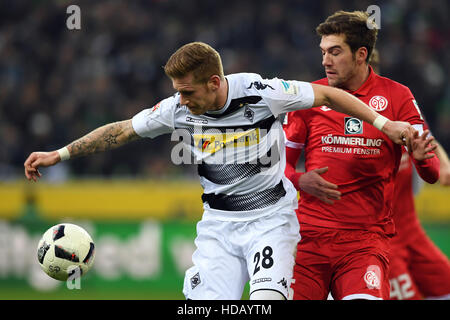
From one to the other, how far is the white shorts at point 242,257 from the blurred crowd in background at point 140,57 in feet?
24.2

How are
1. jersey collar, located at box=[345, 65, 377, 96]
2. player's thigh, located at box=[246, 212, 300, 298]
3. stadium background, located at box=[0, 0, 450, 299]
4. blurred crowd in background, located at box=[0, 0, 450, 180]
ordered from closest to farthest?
player's thigh, located at box=[246, 212, 300, 298]
jersey collar, located at box=[345, 65, 377, 96]
stadium background, located at box=[0, 0, 450, 299]
blurred crowd in background, located at box=[0, 0, 450, 180]

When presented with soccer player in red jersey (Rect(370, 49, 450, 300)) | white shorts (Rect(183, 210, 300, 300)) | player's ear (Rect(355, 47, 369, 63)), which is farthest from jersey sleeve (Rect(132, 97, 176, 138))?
soccer player in red jersey (Rect(370, 49, 450, 300))

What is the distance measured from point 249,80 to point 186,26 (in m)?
10.4

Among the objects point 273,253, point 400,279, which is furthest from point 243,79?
point 400,279

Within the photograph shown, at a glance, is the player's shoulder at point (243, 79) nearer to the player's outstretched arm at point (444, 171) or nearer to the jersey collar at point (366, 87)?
the jersey collar at point (366, 87)

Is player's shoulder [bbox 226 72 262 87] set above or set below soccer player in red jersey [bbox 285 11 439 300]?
above

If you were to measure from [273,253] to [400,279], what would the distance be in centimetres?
240

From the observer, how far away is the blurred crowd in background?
12383 millimetres

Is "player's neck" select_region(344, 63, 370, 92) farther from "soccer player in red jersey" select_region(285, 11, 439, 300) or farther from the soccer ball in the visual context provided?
the soccer ball

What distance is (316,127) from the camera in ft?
16.8

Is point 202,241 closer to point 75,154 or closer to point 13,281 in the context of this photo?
point 75,154

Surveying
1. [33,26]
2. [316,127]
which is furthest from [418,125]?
[33,26]

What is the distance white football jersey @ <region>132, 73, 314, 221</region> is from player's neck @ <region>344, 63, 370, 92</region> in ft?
1.97

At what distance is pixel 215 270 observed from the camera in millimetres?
4586
